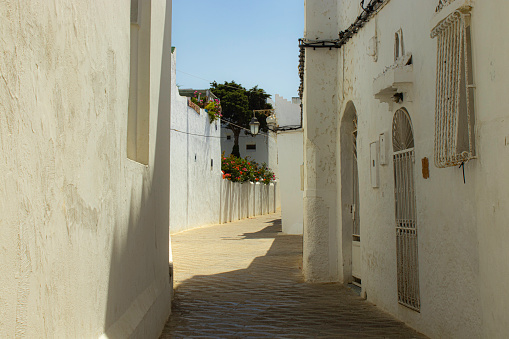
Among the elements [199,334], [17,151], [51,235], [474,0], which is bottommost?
[199,334]

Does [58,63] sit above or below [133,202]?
above

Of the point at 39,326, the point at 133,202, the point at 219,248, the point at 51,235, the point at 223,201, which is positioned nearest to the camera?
the point at 39,326

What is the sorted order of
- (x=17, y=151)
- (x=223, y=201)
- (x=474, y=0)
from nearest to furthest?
(x=17, y=151)
(x=474, y=0)
(x=223, y=201)

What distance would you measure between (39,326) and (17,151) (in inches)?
29.3

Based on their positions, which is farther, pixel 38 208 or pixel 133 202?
pixel 133 202

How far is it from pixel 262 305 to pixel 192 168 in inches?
625

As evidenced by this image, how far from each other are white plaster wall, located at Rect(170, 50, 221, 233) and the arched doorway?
11.0 metres

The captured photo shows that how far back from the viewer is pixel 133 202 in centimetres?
472

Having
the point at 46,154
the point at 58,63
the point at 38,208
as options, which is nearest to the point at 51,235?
the point at 38,208

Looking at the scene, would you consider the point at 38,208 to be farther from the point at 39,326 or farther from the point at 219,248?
the point at 219,248

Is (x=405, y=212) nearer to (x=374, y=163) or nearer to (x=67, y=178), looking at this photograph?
(x=374, y=163)

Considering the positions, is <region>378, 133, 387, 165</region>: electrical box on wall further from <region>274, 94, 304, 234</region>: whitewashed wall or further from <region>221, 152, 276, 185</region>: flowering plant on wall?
<region>221, 152, 276, 185</region>: flowering plant on wall

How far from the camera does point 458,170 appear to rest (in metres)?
4.84

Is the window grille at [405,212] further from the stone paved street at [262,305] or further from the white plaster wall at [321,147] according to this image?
the white plaster wall at [321,147]
